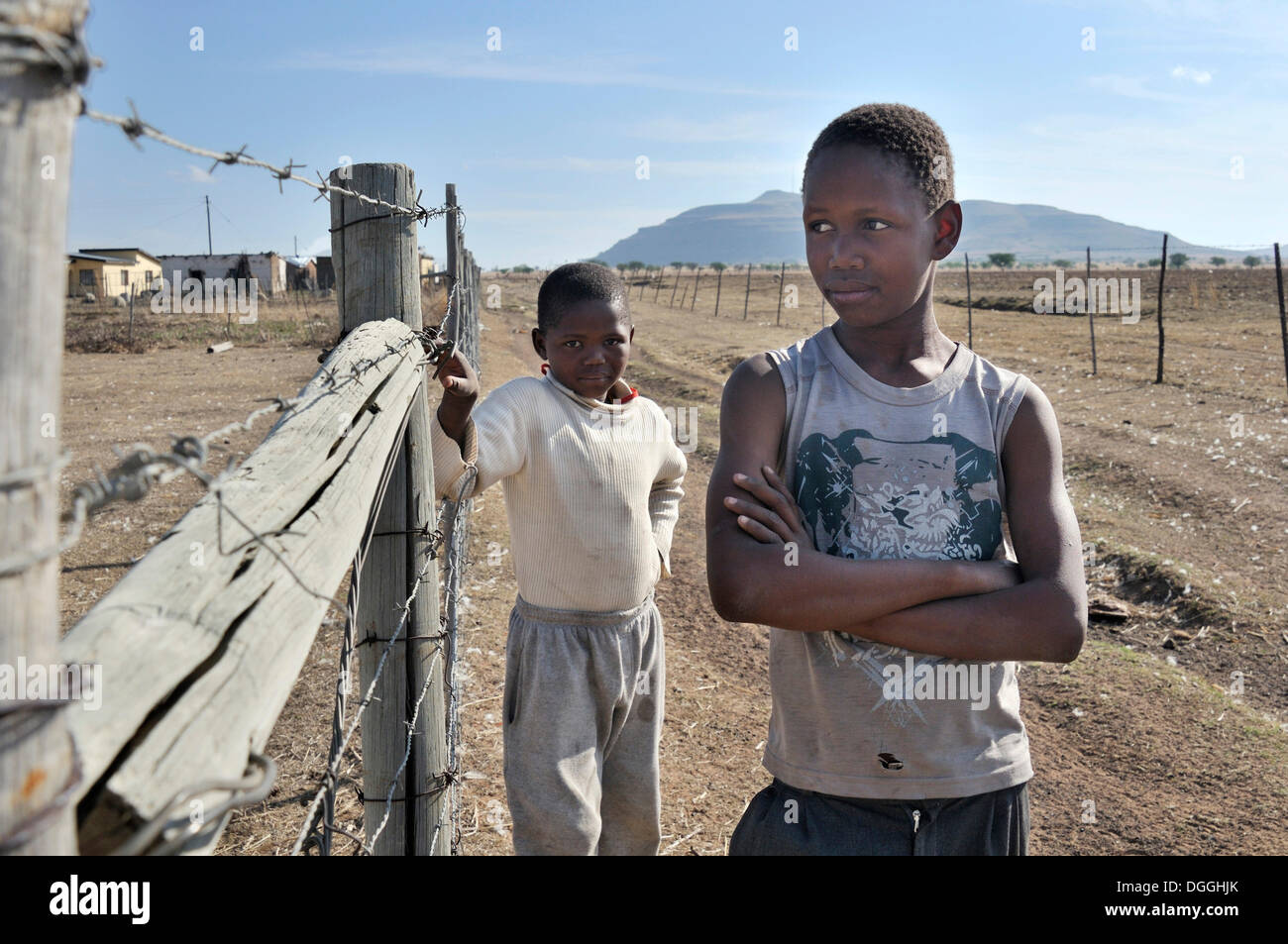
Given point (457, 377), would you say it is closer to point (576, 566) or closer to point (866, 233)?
point (576, 566)

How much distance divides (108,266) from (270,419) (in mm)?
44140

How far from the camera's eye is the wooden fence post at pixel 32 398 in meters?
0.59

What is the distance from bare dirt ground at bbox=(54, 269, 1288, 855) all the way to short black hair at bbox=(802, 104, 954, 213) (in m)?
1.84

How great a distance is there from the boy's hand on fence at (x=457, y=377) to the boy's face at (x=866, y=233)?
88 cm

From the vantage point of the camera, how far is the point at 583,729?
244cm

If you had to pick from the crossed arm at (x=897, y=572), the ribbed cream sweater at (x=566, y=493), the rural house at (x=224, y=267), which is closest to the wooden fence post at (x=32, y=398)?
the crossed arm at (x=897, y=572)

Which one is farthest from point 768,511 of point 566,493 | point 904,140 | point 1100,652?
point 1100,652

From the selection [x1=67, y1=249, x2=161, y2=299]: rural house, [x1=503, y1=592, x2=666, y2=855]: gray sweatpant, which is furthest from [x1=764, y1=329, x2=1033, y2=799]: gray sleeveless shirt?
[x1=67, y1=249, x2=161, y2=299]: rural house

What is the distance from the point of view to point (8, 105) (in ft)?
1.91

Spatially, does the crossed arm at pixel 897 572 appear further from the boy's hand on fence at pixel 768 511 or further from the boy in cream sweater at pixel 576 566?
the boy in cream sweater at pixel 576 566

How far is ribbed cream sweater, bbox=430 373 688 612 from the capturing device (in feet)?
8.20

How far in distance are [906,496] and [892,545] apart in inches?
3.7

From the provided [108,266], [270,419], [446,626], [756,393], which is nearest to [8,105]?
[756,393]

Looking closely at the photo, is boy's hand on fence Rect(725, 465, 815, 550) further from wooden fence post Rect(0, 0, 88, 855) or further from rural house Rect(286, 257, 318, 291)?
rural house Rect(286, 257, 318, 291)
